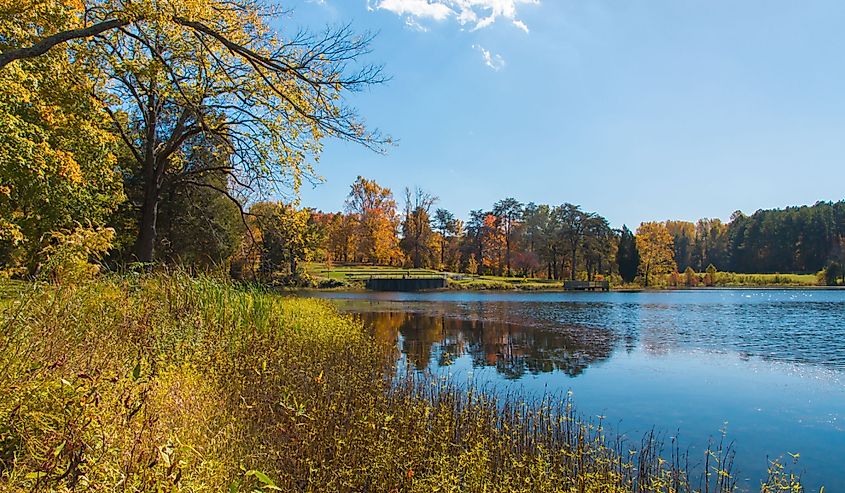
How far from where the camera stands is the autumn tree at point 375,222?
6888 centimetres

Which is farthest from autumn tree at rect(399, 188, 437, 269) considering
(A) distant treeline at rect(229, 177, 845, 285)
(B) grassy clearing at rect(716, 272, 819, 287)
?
(B) grassy clearing at rect(716, 272, 819, 287)

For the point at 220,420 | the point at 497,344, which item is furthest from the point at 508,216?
the point at 220,420

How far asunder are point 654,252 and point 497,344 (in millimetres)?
59524

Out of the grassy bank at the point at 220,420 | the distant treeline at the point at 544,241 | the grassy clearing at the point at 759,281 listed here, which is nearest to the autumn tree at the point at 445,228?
the distant treeline at the point at 544,241

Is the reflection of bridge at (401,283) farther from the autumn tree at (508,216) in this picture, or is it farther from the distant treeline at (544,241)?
the autumn tree at (508,216)

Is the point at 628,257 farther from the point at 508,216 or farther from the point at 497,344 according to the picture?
the point at 497,344

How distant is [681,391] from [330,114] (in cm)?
846

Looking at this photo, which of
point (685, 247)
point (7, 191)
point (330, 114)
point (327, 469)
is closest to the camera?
point (327, 469)

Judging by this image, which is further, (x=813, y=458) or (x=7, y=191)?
(x=7, y=191)

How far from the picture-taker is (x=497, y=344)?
15594mm

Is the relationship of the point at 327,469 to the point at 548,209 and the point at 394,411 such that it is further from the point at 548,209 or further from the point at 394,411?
the point at 548,209


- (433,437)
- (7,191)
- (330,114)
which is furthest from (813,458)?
(7,191)

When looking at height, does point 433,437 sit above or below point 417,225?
below

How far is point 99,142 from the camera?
13.2 meters
